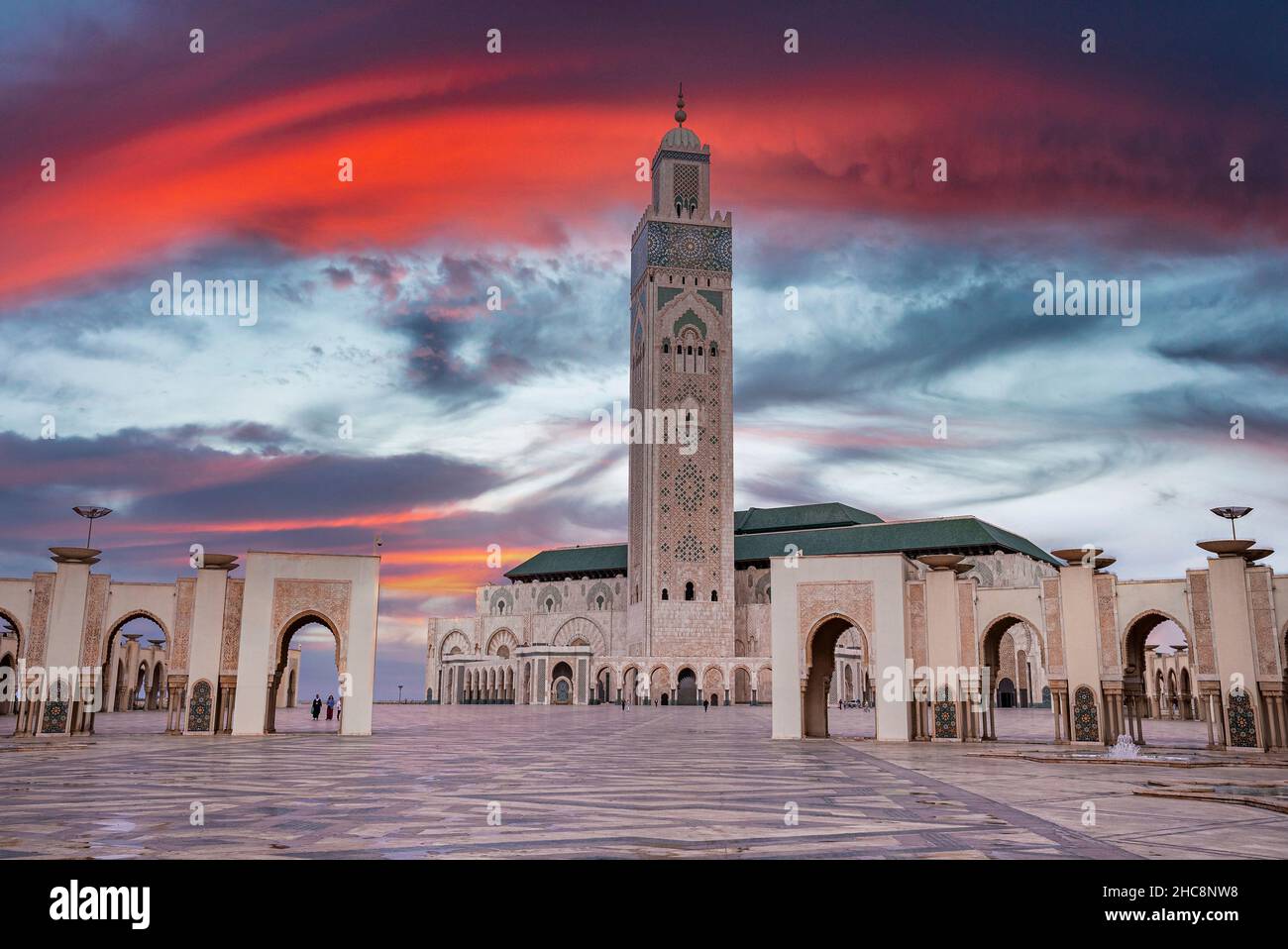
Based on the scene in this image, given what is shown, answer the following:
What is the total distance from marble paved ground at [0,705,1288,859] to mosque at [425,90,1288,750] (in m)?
4.80

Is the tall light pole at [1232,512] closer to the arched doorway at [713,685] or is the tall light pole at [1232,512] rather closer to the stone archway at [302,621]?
the stone archway at [302,621]

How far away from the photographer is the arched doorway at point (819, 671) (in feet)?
62.2

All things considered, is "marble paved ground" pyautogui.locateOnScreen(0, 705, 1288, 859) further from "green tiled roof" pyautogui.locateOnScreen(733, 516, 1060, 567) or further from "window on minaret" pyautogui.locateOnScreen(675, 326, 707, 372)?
"green tiled roof" pyautogui.locateOnScreen(733, 516, 1060, 567)

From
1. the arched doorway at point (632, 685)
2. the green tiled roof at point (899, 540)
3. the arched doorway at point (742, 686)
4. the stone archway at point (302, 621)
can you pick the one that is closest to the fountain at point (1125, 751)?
the stone archway at point (302, 621)

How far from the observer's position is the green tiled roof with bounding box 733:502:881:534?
59875 mm

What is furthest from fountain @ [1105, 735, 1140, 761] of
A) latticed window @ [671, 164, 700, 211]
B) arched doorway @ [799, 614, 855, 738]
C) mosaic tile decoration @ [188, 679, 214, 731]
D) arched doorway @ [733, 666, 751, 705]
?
latticed window @ [671, 164, 700, 211]

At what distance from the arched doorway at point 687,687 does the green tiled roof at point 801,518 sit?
11.6 metres

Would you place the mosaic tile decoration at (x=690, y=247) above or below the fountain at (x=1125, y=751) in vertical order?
above

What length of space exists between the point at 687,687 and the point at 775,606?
111 feet

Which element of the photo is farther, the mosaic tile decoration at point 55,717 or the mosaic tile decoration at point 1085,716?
the mosaic tile decoration at point 55,717

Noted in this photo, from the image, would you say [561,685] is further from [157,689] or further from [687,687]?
[157,689]
